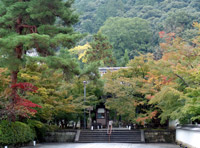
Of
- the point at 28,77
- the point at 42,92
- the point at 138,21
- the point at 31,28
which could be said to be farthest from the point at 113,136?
the point at 138,21

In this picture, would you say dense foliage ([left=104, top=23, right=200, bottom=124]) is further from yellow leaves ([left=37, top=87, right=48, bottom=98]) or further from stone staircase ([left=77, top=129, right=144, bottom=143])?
yellow leaves ([left=37, top=87, right=48, bottom=98])

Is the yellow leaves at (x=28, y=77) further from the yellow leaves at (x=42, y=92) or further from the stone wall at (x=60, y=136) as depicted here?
the stone wall at (x=60, y=136)

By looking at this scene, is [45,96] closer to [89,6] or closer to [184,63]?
[184,63]

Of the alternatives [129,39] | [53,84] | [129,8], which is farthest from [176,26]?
[53,84]

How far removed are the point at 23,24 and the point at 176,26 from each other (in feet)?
141

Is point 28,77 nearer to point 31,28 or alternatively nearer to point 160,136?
point 31,28

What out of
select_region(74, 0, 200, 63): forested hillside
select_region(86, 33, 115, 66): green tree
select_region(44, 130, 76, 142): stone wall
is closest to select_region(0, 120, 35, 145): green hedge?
select_region(44, 130, 76, 142): stone wall

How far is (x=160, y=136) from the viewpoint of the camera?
25438 millimetres

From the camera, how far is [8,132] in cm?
1844

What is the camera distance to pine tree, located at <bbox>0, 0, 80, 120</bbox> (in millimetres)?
15553

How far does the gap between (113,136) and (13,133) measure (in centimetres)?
983

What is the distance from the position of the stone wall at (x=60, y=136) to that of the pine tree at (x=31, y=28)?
9.41m

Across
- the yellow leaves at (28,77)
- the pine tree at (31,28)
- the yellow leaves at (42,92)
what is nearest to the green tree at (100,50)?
A: the yellow leaves at (42,92)

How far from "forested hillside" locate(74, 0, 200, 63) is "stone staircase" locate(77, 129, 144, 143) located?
85.6 ft
